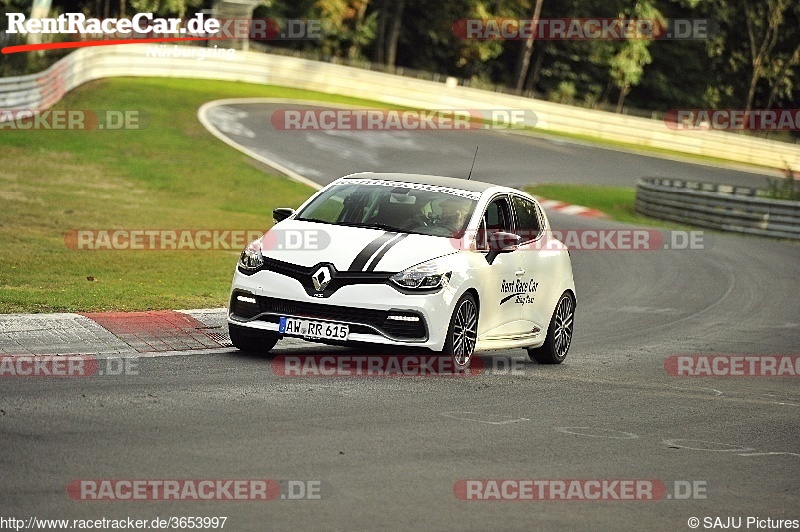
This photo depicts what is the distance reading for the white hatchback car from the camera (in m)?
10.8

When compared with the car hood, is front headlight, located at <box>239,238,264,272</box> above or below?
below

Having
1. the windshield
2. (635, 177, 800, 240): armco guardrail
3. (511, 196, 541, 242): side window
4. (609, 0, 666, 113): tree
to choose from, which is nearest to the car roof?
the windshield

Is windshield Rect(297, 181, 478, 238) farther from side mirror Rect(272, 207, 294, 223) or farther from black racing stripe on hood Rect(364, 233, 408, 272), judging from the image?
black racing stripe on hood Rect(364, 233, 408, 272)

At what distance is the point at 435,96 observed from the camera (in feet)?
177

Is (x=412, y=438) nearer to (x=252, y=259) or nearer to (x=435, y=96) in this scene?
(x=252, y=259)

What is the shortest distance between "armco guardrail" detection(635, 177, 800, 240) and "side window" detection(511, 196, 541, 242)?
19404mm

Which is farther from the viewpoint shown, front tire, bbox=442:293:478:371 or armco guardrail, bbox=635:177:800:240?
armco guardrail, bbox=635:177:800:240

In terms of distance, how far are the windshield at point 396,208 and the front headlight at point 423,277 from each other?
0.70 m

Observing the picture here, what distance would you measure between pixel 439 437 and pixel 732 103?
75724mm

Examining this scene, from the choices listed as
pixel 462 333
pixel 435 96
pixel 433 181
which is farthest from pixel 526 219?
pixel 435 96

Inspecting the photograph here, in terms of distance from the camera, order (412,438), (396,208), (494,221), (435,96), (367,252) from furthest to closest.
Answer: (435,96) < (494,221) < (396,208) < (367,252) < (412,438)

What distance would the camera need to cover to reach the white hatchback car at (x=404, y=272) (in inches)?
425

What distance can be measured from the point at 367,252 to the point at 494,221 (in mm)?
1772

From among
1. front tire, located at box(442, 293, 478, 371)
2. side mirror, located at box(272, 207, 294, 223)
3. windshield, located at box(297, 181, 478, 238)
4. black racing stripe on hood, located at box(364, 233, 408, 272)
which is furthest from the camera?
side mirror, located at box(272, 207, 294, 223)
